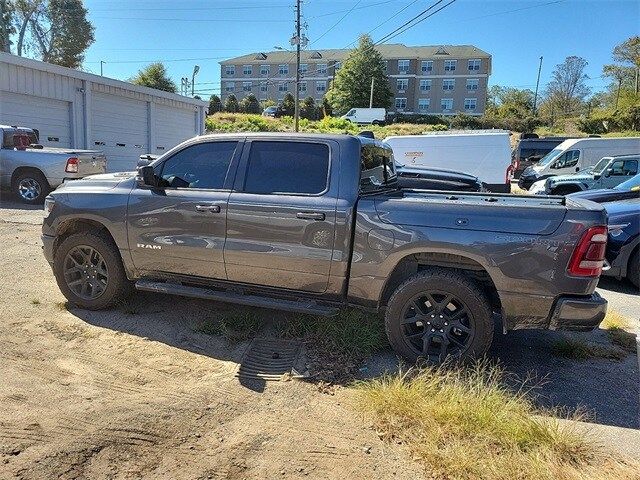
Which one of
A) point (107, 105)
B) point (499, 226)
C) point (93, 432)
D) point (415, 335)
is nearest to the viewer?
point (93, 432)

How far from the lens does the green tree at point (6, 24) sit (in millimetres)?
43406

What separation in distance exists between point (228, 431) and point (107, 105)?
1807 cm

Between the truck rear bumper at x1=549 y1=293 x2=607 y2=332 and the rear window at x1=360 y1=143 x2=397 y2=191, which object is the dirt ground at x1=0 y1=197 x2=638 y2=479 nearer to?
the truck rear bumper at x1=549 y1=293 x2=607 y2=332

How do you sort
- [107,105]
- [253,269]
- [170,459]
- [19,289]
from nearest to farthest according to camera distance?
[170,459] → [253,269] → [19,289] → [107,105]

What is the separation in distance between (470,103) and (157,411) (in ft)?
255

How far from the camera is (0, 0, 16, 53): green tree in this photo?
4341 cm

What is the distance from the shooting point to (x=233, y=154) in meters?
4.38

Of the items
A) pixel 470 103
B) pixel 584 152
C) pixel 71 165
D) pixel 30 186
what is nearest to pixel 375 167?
pixel 71 165

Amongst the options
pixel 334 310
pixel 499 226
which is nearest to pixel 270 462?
pixel 334 310

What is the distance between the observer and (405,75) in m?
75.6

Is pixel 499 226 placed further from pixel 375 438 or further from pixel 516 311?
pixel 375 438

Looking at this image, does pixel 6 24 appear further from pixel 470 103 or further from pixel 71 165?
pixel 470 103

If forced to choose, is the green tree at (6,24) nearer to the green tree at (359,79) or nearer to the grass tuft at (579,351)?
the green tree at (359,79)

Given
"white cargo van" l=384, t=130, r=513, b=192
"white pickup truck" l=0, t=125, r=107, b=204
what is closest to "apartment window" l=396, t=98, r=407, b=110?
"white cargo van" l=384, t=130, r=513, b=192
